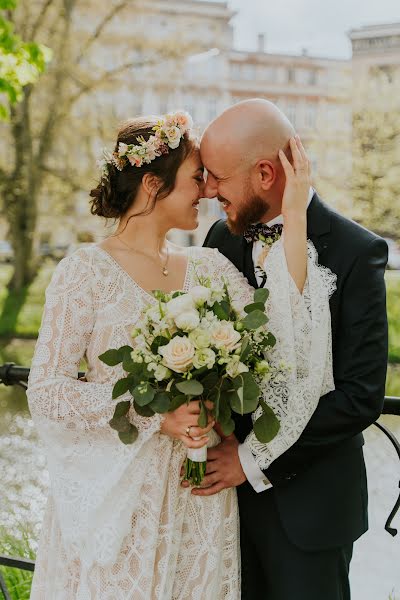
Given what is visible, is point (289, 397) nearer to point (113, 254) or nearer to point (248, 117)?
point (113, 254)

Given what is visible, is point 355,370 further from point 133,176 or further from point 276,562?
point 133,176

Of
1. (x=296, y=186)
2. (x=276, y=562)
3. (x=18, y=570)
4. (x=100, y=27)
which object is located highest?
(x=100, y=27)

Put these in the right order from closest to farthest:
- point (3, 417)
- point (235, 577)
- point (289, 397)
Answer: point (289, 397), point (235, 577), point (3, 417)

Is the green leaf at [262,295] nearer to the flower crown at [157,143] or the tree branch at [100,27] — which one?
the flower crown at [157,143]

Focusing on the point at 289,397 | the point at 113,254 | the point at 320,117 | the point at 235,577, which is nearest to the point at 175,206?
the point at 113,254

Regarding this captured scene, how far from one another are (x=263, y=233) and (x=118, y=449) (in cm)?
80

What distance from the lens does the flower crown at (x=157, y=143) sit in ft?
7.33

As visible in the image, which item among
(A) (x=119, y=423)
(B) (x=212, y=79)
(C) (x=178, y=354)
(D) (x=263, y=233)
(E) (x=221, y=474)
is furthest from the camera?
(B) (x=212, y=79)

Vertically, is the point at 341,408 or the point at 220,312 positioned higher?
the point at 220,312

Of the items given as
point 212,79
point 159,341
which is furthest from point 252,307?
point 212,79

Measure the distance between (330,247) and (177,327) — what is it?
22.9 inches

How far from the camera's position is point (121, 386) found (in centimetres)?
193

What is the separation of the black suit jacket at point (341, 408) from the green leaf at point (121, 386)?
1.57 ft

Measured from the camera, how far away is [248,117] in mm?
2320
